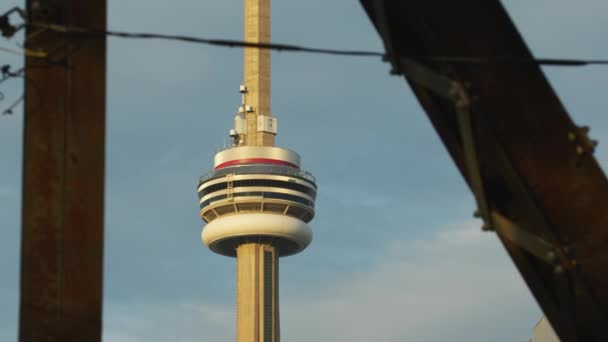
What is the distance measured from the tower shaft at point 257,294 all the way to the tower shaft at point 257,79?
542 inches

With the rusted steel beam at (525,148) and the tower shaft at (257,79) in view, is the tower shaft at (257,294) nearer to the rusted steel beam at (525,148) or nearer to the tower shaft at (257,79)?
the tower shaft at (257,79)

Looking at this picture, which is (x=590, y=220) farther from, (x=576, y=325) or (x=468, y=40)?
(x=468, y=40)

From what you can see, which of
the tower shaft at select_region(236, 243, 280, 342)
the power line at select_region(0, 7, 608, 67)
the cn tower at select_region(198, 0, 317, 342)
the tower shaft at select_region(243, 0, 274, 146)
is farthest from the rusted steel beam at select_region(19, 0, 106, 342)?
the tower shaft at select_region(243, 0, 274, 146)

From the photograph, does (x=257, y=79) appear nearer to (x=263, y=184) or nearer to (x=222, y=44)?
(x=263, y=184)

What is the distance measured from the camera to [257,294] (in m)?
156

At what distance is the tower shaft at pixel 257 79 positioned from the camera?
157 meters

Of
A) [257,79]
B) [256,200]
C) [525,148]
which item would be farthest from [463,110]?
[257,79]

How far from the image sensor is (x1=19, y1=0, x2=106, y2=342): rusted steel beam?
19.3ft

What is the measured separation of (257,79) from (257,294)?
26.9 metres

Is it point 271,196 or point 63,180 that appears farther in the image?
point 271,196

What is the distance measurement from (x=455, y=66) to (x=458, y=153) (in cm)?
48

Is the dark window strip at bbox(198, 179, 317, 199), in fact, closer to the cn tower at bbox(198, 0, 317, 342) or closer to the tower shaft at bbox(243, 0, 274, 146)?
the cn tower at bbox(198, 0, 317, 342)

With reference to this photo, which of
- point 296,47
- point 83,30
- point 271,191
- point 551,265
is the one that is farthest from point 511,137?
point 271,191

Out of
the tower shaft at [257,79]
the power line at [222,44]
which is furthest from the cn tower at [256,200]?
the power line at [222,44]
